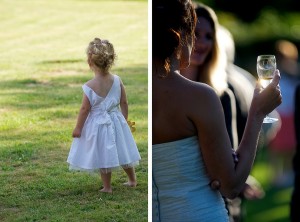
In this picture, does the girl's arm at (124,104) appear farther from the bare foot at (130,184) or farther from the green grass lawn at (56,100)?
the bare foot at (130,184)

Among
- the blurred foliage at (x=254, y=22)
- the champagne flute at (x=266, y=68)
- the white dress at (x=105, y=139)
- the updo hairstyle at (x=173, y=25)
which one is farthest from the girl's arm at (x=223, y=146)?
the white dress at (x=105, y=139)

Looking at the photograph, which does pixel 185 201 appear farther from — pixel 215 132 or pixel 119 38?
pixel 119 38

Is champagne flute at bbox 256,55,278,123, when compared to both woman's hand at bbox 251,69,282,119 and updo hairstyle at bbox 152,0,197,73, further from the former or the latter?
updo hairstyle at bbox 152,0,197,73

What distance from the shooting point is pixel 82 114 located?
12.6ft

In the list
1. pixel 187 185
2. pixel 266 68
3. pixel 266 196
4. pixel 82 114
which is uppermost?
pixel 266 68

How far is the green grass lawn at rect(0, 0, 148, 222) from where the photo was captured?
3.87 m

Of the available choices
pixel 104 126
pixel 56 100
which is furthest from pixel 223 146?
pixel 56 100

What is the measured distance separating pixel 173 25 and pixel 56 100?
1.97 m

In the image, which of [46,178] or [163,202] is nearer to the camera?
[163,202]

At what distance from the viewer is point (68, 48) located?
4.61 metres

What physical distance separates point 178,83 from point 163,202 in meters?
0.45

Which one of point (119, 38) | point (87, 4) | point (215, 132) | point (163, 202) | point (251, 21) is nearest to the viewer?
point (215, 132)

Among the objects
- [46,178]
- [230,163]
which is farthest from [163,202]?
[46,178]

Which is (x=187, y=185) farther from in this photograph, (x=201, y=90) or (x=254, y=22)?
(x=254, y=22)
